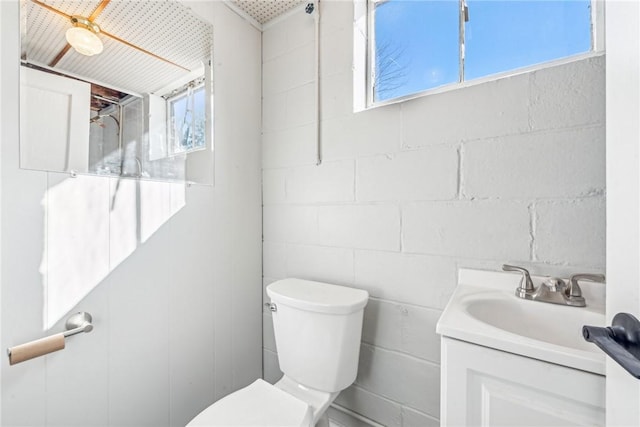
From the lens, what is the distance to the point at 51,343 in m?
0.83

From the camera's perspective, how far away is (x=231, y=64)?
1.47 meters

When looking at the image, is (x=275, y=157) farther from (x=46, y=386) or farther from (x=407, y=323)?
(x=46, y=386)

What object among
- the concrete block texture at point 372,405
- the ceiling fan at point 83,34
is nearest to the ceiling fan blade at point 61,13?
the ceiling fan at point 83,34

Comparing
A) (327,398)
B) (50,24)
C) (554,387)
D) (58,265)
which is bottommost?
(327,398)

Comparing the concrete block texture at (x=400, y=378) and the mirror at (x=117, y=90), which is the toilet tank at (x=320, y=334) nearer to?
the concrete block texture at (x=400, y=378)

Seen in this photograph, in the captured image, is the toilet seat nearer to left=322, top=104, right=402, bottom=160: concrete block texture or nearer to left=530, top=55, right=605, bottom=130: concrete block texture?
left=322, top=104, right=402, bottom=160: concrete block texture

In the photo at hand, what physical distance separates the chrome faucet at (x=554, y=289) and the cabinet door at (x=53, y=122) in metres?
1.51

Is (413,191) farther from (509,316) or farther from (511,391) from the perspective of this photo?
(511,391)

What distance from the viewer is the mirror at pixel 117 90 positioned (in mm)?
875

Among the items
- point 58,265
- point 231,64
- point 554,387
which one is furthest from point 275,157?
point 554,387

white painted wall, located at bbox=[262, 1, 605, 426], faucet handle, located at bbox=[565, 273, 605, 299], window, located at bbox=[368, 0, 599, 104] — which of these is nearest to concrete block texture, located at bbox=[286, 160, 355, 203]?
white painted wall, located at bbox=[262, 1, 605, 426]

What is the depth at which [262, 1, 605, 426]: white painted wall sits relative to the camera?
901 millimetres

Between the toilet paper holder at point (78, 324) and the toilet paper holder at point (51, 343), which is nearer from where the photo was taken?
the toilet paper holder at point (51, 343)

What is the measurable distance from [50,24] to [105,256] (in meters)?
0.78
